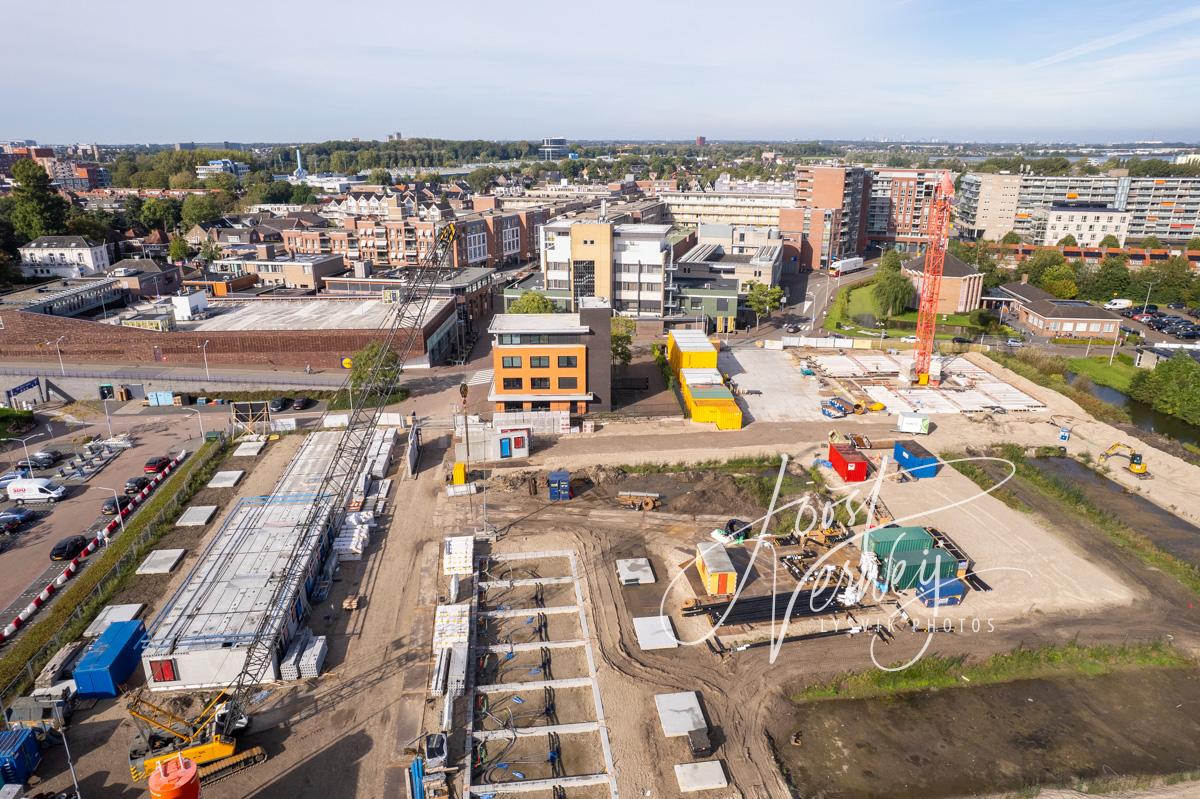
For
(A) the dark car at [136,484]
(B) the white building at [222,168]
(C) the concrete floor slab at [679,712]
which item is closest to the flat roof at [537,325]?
(A) the dark car at [136,484]

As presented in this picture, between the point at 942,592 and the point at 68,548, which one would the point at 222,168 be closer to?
the point at 68,548

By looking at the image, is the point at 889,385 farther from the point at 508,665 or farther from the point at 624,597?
the point at 508,665

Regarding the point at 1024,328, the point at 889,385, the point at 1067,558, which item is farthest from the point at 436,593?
the point at 1024,328

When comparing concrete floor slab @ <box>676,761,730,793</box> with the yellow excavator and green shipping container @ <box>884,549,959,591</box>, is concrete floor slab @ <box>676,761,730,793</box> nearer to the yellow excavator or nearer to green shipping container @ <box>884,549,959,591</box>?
green shipping container @ <box>884,549,959,591</box>

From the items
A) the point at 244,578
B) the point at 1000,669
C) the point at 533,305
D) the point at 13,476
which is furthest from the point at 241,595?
the point at 533,305

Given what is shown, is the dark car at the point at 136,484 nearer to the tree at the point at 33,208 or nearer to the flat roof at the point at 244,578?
the flat roof at the point at 244,578

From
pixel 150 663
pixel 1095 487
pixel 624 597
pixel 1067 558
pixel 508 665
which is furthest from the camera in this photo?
pixel 1095 487
